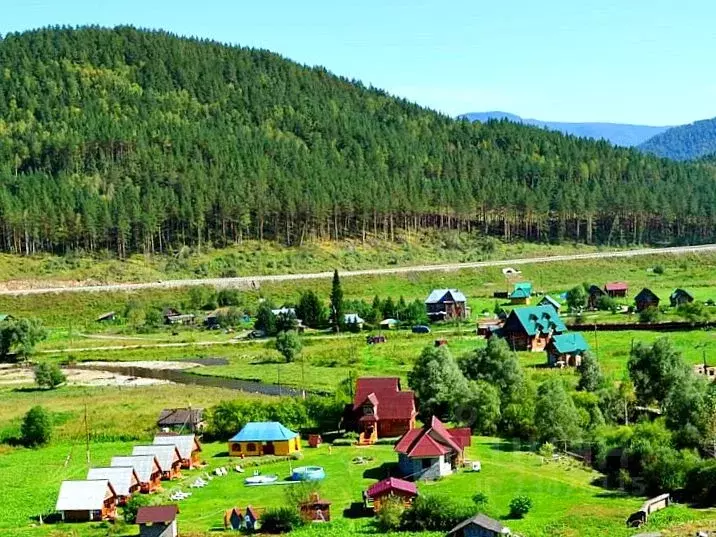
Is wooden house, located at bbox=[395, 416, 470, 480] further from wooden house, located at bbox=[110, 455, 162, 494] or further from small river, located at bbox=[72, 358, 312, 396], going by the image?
small river, located at bbox=[72, 358, 312, 396]

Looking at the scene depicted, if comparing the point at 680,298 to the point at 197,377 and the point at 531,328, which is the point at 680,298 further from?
the point at 197,377

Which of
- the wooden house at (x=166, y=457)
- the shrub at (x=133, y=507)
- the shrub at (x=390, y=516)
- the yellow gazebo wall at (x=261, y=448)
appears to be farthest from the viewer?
the yellow gazebo wall at (x=261, y=448)

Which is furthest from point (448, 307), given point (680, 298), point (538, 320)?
point (680, 298)

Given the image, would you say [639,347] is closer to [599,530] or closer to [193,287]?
→ [599,530]

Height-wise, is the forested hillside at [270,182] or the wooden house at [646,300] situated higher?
the forested hillside at [270,182]

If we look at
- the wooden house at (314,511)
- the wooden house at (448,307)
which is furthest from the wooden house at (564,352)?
the wooden house at (314,511)

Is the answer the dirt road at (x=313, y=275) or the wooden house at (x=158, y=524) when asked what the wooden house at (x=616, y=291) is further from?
the wooden house at (x=158, y=524)
